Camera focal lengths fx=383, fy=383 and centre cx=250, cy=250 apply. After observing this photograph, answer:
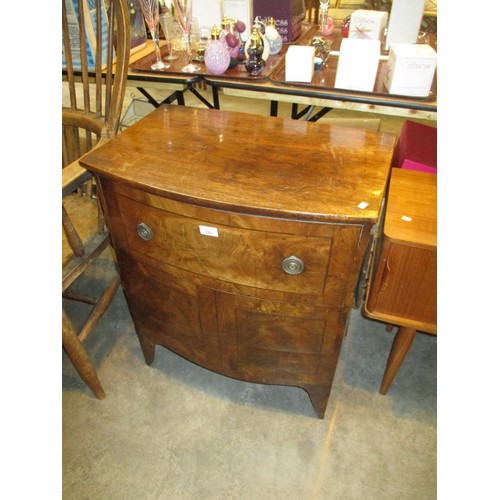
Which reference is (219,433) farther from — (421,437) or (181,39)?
(181,39)

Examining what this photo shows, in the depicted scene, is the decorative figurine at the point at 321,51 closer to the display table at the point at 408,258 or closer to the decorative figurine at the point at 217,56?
the decorative figurine at the point at 217,56

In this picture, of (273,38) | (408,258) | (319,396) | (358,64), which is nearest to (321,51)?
(273,38)

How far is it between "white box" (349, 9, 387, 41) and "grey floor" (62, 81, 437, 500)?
117 centimetres

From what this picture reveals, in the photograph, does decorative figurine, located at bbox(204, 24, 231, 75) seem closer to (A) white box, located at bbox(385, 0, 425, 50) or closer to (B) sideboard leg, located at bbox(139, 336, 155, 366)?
(A) white box, located at bbox(385, 0, 425, 50)

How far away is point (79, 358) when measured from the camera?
3.77ft

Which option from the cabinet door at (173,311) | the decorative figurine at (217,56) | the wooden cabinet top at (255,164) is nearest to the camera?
the wooden cabinet top at (255,164)

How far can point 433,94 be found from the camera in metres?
1.22

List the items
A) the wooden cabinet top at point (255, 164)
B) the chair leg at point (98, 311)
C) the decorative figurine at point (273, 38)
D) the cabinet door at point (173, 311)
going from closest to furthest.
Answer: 1. the wooden cabinet top at point (255, 164)
2. the cabinet door at point (173, 311)
3. the chair leg at point (98, 311)
4. the decorative figurine at point (273, 38)

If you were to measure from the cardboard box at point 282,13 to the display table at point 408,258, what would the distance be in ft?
3.06

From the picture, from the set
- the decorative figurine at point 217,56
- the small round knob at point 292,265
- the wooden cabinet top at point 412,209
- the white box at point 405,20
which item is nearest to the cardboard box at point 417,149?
the wooden cabinet top at point 412,209

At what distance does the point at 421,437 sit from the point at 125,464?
890 mm

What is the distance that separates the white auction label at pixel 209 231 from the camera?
2.63 ft

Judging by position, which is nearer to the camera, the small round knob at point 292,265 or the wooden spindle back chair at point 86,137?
the small round knob at point 292,265

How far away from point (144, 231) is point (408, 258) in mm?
618
